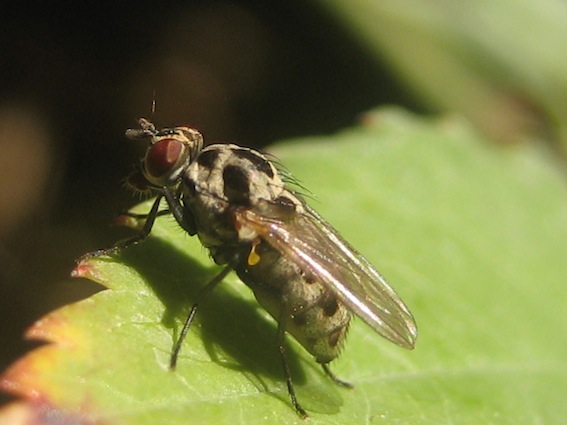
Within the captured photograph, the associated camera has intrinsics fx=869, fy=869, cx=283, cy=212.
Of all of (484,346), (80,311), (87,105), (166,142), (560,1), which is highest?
(560,1)

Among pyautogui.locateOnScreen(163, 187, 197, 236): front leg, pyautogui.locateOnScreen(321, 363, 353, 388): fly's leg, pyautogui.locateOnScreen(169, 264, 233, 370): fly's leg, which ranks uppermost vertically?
pyautogui.locateOnScreen(163, 187, 197, 236): front leg

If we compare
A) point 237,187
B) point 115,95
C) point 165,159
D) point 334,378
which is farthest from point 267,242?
point 115,95

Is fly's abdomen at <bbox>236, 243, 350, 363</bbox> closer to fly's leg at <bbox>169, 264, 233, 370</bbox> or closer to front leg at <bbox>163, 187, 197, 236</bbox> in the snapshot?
fly's leg at <bbox>169, 264, 233, 370</bbox>

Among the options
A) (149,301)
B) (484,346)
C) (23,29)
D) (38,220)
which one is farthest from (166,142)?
(23,29)

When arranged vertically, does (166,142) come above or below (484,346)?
above

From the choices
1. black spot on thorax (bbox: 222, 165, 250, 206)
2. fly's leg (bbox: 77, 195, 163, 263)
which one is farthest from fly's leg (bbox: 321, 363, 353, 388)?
fly's leg (bbox: 77, 195, 163, 263)

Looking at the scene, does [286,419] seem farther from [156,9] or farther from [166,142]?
[156,9]
